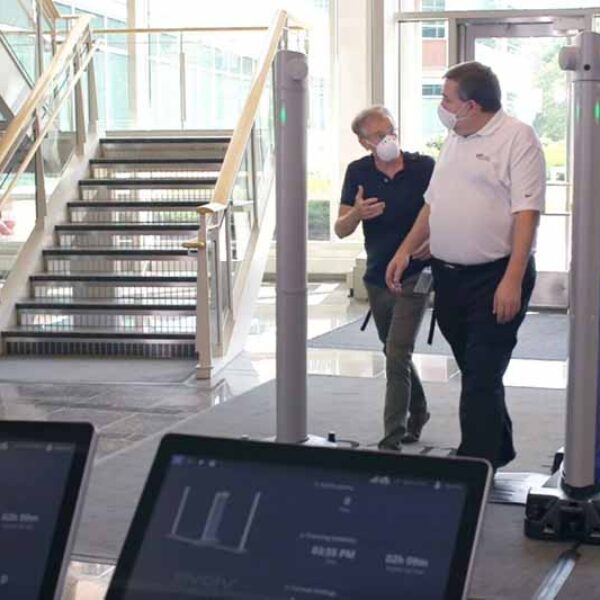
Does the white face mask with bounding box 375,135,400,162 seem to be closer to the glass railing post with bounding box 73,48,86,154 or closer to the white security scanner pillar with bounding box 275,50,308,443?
the white security scanner pillar with bounding box 275,50,308,443

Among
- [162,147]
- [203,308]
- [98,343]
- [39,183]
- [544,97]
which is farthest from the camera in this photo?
[544,97]

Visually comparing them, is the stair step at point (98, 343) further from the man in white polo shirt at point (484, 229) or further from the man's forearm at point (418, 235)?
the man in white polo shirt at point (484, 229)

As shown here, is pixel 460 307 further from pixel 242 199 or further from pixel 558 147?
pixel 558 147

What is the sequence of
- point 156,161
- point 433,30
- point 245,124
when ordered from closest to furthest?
1. point 245,124
2. point 156,161
3. point 433,30

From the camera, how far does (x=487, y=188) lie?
3.95m

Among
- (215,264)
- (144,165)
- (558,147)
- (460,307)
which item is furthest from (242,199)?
(460,307)

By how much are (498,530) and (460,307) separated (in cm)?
78

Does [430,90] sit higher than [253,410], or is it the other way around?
[430,90]

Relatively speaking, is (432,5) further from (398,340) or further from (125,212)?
(398,340)

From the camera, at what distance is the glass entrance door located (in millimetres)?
10023

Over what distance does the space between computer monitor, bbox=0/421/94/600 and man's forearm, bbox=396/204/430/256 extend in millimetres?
3211

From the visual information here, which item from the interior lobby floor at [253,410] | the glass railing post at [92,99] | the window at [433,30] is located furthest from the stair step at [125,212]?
the window at [433,30]

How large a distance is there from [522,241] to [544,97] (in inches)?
259

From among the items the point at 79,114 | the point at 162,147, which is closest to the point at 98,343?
the point at 79,114
